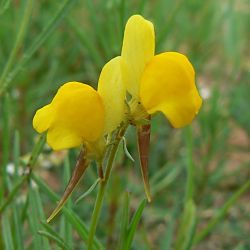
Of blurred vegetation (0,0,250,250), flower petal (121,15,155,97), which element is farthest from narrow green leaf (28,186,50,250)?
flower petal (121,15,155,97)

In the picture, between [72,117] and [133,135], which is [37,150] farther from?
[133,135]

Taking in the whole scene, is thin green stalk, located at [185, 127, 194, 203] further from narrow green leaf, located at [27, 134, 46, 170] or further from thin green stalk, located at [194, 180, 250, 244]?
narrow green leaf, located at [27, 134, 46, 170]

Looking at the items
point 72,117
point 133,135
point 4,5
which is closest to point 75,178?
point 72,117

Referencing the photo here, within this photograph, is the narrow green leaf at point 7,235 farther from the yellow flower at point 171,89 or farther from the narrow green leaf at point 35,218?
the yellow flower at point 171,89

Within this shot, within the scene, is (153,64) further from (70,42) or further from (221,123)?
(70,42)

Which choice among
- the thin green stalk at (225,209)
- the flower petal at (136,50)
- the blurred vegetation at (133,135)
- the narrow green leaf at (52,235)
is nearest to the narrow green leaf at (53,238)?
the narrow green leaf at (52,235)
